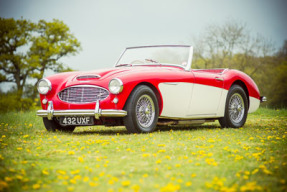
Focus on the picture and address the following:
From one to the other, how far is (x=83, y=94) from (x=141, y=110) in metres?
0.99

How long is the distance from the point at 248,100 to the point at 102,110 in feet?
13.3

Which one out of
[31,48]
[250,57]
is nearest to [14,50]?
[31,48]

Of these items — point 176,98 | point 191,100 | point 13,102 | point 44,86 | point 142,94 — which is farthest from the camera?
point 13,102

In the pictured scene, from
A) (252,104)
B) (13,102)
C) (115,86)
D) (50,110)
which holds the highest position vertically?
(115,86)

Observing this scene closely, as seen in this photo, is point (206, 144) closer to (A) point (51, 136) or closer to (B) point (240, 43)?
(A) point (51, 136)

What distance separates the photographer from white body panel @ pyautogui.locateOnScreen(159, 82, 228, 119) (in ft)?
22.4

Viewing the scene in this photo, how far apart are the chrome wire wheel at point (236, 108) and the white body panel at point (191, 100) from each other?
12.6 inches

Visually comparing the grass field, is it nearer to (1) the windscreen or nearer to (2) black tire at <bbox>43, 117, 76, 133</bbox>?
(2) black tire at <bbox>43, 117, 76, 133</bbox>

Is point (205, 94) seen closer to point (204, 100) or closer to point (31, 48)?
point (204, 100)

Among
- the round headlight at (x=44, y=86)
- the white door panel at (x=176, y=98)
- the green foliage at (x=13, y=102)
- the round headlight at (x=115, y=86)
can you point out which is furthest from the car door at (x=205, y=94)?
the green foliage at (x=13, y=102)

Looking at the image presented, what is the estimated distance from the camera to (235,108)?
837 cm

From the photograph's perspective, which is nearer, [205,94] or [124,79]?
[124,79]

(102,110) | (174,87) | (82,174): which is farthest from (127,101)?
(82,174)

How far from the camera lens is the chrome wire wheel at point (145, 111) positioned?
21.0ft
